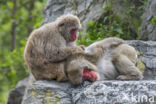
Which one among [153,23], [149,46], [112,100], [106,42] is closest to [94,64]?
[106,42]

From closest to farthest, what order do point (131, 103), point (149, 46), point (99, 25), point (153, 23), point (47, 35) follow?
1. point (131, 103)
2. point (47, 35)
3. point (149, 46)
4. point (153, 23)
5. point (99, 25)

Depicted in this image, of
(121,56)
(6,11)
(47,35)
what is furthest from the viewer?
(6,11)

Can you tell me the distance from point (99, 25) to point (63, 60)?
2.70m

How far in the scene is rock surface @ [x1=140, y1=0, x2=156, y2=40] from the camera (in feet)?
21.6

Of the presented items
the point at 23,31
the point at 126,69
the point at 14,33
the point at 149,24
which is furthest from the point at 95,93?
the point at 23,31

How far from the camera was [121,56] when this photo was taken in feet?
14.6

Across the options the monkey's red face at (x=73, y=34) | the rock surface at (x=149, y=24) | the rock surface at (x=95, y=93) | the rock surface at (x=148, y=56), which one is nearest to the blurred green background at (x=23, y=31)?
the rock surface at (x=149, y=24)

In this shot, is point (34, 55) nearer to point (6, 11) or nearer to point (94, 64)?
point (94, 64)

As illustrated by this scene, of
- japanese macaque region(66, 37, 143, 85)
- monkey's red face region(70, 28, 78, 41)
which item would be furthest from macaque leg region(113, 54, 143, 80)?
monkey's red face region(70, 28, 78, 41)

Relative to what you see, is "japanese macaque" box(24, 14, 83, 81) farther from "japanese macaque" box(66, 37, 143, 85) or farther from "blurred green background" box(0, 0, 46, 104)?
"blurred green background" box(0, 0, 46, 104)

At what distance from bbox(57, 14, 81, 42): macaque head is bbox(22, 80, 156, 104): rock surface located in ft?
3.02

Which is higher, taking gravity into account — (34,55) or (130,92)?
(34,55)

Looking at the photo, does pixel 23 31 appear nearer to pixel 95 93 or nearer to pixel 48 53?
pixel 48 53

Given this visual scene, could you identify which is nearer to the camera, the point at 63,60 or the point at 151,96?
the point at 151,96
